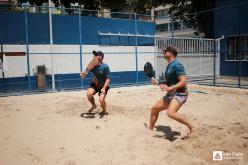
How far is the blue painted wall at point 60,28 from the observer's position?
1583cm

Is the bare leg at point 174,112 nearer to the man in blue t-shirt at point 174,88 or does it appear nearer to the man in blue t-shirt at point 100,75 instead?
the man in blue t-shirt at point 174,88

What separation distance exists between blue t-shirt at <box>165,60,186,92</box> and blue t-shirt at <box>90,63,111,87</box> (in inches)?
100

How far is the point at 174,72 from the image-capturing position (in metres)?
5.92

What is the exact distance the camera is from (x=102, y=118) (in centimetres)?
804

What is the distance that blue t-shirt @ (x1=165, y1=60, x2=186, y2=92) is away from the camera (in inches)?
231

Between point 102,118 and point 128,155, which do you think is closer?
point 128,155

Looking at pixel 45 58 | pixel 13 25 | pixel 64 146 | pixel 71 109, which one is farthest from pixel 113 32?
pixel 64 146

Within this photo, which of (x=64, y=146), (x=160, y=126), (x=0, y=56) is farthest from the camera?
(x=0, y=56)

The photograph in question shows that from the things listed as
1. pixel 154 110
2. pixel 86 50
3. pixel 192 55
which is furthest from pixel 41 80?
pixel 154 110

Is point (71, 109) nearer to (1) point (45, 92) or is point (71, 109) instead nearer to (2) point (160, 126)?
(2) point (160, 126)

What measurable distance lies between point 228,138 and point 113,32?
15.1 m

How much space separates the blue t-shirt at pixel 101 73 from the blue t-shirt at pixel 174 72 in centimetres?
254

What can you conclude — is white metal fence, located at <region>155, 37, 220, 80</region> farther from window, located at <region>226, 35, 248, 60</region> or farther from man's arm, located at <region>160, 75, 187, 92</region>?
man's arm, located at <region>160, 75, 187, 92</region>

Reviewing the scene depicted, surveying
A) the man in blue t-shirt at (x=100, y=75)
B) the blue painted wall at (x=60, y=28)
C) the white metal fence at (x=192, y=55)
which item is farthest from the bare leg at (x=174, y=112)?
the white metal fence at (x=192, y=55)
